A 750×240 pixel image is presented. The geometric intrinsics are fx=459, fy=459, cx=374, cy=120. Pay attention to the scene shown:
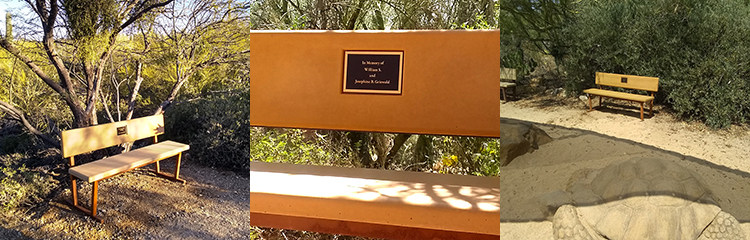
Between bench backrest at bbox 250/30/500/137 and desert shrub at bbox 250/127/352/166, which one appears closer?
bench backrest at bbox 250/30/500/137

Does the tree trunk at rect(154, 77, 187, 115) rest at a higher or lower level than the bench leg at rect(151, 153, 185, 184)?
higher

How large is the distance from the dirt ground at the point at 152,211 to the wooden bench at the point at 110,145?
Answer: 0.13 feet

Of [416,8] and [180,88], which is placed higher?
[416,8]

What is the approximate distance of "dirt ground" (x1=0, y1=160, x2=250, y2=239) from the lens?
140cm

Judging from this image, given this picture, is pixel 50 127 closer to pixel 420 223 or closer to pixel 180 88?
pixel 180 88

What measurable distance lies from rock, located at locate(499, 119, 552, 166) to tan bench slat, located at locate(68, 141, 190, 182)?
1.06 metres

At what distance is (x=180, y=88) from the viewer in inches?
62.1

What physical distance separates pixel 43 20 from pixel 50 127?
321mm

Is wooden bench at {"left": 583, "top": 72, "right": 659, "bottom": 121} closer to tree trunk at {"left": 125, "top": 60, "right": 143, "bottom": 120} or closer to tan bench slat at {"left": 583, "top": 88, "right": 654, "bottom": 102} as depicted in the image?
tan bench slat at {"left": 583, "top": 88, "right": 654, "bottom": 102}

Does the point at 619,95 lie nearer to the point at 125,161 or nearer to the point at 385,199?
the point at 385,199

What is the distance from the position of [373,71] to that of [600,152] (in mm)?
903

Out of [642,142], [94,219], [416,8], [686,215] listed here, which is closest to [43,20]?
[94,219]

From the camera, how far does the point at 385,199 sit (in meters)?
1.53

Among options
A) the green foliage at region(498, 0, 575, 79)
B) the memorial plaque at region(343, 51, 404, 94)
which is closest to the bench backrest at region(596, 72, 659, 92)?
the green foliage at region(498, 0, 575, 79)
